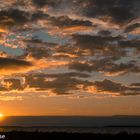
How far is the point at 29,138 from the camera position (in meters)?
57.0

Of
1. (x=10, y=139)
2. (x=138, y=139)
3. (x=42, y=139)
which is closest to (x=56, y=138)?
(x=42, y=139)

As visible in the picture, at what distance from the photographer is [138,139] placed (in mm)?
52188

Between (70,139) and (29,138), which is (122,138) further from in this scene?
(29,138)

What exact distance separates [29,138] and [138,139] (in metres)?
16.0

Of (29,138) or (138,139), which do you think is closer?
(138,139)

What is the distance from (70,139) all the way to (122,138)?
7.42m

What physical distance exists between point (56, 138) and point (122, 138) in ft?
31.6

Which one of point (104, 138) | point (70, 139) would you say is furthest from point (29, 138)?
point (104, 138)

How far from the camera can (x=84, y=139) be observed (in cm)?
5531

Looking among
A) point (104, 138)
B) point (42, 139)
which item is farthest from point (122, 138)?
point (42, 139)

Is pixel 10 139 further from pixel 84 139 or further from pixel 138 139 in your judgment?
pixel 138 139

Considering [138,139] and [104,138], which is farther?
[104,138]

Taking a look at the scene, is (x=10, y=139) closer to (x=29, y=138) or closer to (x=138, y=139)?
(x=29, y=138)

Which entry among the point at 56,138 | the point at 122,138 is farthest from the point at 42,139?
the point at 122,138
